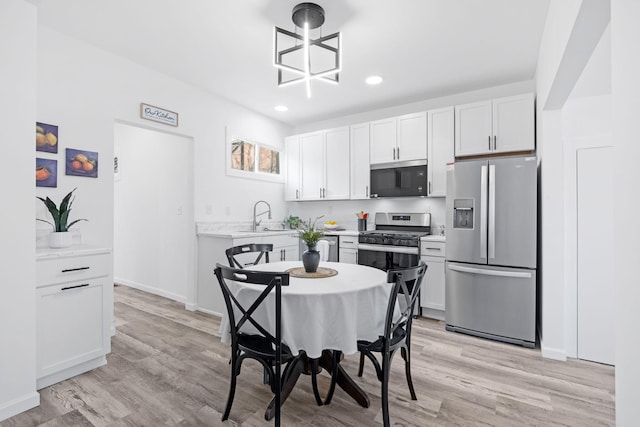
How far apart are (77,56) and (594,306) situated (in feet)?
16.5

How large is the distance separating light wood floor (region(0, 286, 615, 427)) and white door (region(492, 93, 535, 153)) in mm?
2071

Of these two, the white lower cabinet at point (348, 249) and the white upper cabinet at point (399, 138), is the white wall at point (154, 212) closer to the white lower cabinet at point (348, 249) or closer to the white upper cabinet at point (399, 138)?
the white lower cabinet at point (348, 249)

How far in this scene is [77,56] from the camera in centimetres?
285

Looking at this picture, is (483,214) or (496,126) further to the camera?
(496,126)

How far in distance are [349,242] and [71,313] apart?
9.73 feet

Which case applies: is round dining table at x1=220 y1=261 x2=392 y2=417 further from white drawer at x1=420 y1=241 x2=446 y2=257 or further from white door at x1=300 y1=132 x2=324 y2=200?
white door at x1=300 y1=132 x2=324 y2=200

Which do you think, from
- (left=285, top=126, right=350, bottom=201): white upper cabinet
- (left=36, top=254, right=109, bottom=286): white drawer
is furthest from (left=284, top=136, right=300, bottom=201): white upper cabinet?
(left=36, top=254, right=109, bottom=286): white drawer

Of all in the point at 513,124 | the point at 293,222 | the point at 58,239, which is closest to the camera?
the point at 58,239

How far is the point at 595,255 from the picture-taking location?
2631mm

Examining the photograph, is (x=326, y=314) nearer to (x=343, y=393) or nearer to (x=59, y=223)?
(x=343, y=393)

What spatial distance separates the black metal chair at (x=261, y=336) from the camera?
1.56 meters
